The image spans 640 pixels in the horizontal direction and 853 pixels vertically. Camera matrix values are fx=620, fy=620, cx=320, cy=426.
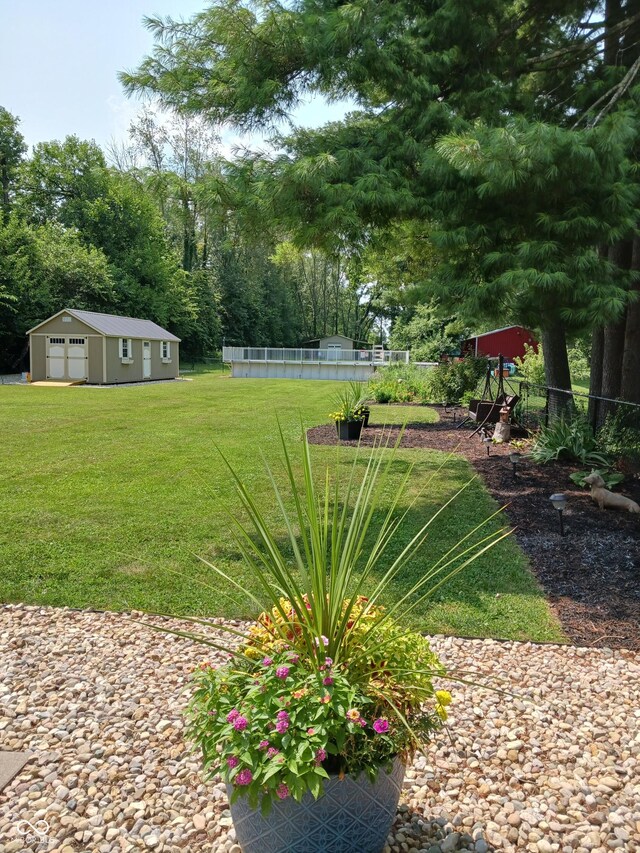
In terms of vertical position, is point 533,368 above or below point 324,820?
above

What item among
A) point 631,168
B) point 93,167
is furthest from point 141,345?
point 631,168

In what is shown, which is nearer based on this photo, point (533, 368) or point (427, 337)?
point (533, 368)

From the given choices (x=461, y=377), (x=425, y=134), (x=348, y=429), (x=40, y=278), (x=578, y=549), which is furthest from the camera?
(x=40, y=278)

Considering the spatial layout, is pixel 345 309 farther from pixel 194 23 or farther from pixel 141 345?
pixel 194 23

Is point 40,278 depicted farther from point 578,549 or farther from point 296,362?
point 578,549

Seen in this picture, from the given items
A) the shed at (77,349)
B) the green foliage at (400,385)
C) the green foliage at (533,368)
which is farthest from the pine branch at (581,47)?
the shed at (77,349)

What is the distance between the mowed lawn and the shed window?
12987 millimetres

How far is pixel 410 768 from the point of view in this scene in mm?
2229

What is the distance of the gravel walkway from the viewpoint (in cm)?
192

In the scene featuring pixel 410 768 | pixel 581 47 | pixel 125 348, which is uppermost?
pixel 581 47

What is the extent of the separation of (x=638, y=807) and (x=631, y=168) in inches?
190

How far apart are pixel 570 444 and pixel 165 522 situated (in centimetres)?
541

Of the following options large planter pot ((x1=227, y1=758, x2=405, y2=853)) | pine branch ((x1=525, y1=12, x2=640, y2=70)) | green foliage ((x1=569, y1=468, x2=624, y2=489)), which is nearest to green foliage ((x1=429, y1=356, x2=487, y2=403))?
green foliage ((x1=569, y1=468, x2=624, y2=489))

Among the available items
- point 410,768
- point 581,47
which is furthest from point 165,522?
point 581,47
